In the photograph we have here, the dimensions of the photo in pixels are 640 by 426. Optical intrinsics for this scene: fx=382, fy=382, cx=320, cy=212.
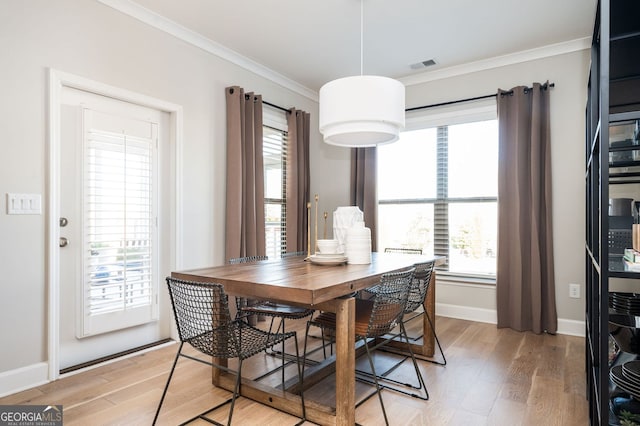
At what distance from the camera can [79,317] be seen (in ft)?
8.87

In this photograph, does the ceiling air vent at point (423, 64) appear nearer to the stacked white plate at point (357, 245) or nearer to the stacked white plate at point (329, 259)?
the stacked white plate at point (357, 245)

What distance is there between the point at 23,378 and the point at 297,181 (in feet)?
9.92

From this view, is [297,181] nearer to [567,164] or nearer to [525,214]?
[525,214]

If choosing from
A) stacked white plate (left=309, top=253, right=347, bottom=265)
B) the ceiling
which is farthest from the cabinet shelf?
stacked white plate (left=309, top=253, right=347, bottom=265)

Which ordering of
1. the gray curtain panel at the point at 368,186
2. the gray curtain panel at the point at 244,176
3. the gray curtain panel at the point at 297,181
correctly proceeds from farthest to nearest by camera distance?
the gray curtain panel at the point at 368,186
the gray curtain panel at the point at 297,181
the gray curtain panel at the point at 244,176

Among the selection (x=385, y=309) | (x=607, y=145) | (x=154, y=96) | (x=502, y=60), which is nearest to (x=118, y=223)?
(x=154, y=96)

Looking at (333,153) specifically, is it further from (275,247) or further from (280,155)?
(275,247)

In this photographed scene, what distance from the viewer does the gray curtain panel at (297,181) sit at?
445 centimetres

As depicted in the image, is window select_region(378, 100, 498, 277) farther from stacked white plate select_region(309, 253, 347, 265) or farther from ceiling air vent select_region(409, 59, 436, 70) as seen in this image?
stacked white plate select_region(309, 253, 347, 265)

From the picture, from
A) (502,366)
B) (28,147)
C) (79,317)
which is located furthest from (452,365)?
(28,147)

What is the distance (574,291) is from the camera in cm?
353

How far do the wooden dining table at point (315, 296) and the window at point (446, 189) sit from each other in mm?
2129

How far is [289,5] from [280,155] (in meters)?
1.81

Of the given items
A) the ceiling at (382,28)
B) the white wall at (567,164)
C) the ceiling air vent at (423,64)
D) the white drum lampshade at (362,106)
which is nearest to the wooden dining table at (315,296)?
the white drum lampshade at (362,106)
